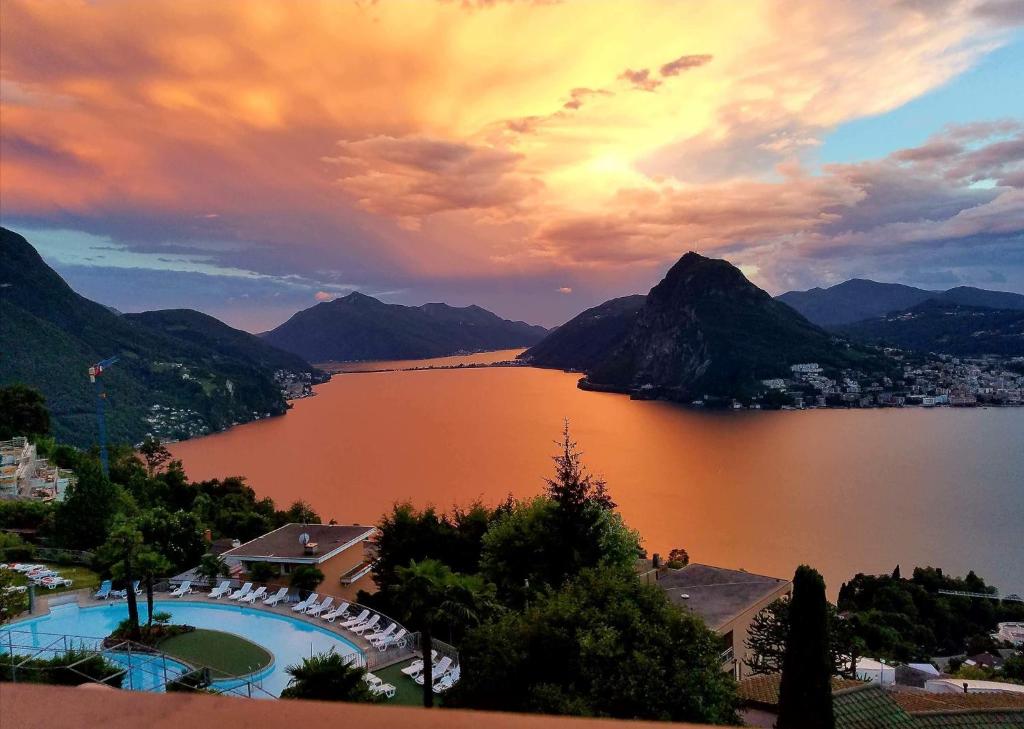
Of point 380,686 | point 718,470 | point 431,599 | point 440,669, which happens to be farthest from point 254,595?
point 718,470

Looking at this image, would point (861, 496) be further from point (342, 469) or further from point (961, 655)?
point (342, 469)

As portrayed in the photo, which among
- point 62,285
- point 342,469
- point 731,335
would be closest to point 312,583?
point 342,469

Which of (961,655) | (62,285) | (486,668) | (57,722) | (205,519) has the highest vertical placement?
(62,285)

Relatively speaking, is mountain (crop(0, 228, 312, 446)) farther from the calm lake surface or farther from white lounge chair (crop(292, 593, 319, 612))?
white lounge chair (crop(292, 593, 319, 612))

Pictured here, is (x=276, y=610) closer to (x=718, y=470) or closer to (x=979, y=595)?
(x=979, y=595)

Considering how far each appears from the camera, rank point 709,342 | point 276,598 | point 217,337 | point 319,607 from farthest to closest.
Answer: point 217,337 → point 709,342 → point 276,598 → point 319,607

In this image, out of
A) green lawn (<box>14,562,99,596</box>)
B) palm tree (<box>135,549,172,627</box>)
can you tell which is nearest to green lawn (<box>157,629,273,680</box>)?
palm tree (<box>135,549,172,627</box>)

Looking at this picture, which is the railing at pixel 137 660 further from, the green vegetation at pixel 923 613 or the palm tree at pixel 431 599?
the green vegetation at pixel 923 613
